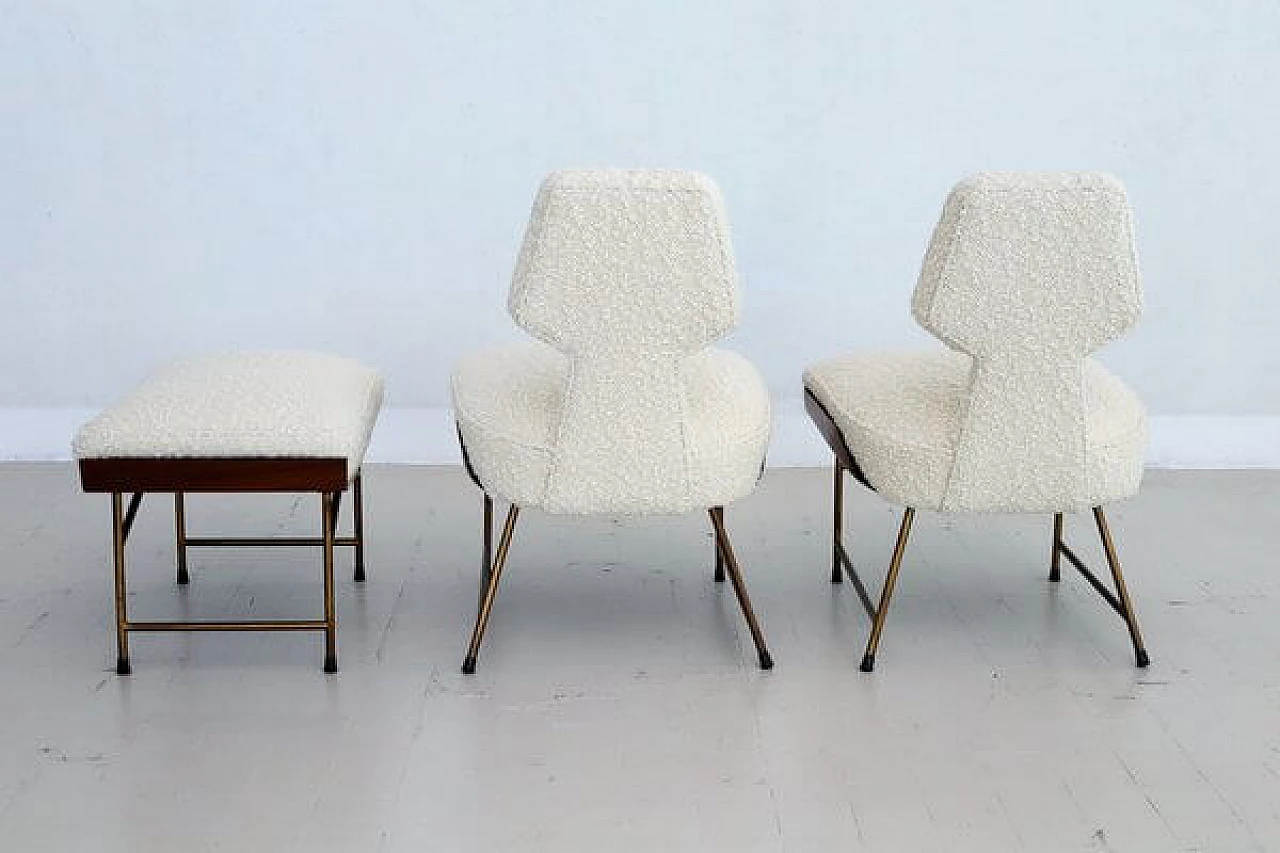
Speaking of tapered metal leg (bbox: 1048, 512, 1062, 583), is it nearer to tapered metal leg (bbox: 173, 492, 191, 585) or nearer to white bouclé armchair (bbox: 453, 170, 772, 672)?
white bouclé armchair (bbox: 453, 170, 772, 672)

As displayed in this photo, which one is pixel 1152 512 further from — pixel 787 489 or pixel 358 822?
pixel 358 822

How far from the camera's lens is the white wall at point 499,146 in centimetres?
418

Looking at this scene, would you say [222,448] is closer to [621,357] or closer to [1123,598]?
[621,357]

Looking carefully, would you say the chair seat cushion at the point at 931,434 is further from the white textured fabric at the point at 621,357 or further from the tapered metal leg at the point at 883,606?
the white textured fabric at the point at 621,357

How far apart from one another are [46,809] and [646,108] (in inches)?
93.9

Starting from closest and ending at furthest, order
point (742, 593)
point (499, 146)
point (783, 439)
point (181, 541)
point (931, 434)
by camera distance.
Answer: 1. point (931, 434)
2. point (742, 593)
3. point (181, 541)
4. point (499, 146)
5. point (783, 439)

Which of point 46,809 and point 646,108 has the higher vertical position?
point 646,108

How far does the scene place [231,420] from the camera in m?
2.78

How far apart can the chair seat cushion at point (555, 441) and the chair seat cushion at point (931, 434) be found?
0.16 meters

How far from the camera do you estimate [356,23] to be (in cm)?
417

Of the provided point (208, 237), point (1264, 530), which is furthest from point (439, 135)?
point (1264, 530)

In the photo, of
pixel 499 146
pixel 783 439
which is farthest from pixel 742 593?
pixel 499 146

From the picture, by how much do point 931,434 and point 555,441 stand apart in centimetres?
60

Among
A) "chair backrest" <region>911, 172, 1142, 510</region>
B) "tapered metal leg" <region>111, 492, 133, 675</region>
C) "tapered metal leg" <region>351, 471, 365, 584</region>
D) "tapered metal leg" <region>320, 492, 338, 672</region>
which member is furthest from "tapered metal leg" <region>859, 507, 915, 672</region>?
"tapered metal leg" <region>111, 492, 133, 675</region>
